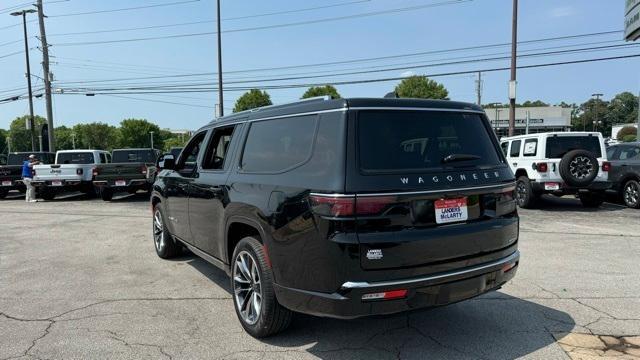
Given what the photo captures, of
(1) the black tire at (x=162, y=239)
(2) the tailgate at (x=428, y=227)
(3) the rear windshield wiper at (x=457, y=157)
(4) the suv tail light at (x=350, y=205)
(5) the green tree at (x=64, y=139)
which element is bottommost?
(1) the black tire at (x=162, y=239)

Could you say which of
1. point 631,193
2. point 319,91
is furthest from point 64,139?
point 631,193

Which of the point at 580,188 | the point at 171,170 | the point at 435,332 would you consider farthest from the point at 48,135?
the point at 435,332

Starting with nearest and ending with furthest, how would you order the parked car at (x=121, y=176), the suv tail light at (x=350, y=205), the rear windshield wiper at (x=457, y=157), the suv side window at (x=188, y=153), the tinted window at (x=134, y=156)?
the suv tail light at (x=350, y=205)
the rear windshield wiper at (x=457, y=157)
the suv side window at (x=188, y=153)
the parked car at (x=121, y=176)
the tinted window at (x=134, y=156)

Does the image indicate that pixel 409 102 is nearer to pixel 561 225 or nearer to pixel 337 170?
pixel 337 170

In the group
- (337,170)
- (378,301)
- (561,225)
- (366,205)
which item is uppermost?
(337,170)

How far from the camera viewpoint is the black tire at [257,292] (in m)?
3.75

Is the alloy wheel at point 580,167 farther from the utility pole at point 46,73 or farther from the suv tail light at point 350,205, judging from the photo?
→ the utility pole at point 46,73

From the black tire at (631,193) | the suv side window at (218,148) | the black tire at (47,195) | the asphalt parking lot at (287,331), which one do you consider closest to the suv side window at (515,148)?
the black tire at (631,193)

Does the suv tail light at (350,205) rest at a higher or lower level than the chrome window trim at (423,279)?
higher

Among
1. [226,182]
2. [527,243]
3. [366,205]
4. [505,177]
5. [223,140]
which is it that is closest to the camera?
[366,205]

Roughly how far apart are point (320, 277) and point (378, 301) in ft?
1.35

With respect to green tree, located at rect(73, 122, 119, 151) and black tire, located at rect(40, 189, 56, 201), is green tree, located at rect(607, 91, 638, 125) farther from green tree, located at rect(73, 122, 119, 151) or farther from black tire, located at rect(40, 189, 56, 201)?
black tire, located at rect(40, 189, 56, 201)

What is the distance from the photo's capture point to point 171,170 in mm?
6262

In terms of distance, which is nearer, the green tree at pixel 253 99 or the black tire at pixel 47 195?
the black tire at pixel 47 195
